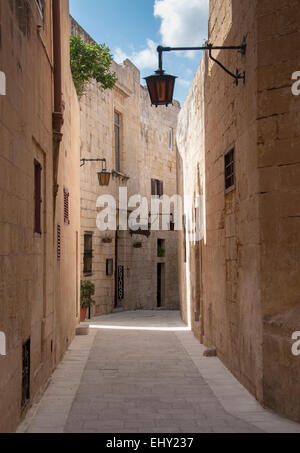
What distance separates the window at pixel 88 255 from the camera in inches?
650

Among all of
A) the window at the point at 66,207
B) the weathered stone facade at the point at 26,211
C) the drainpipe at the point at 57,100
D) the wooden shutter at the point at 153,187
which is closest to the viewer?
the weathered stone facade at the point at 26,211

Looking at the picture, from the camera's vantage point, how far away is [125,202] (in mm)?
20406

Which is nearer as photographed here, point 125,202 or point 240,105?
point 240,105

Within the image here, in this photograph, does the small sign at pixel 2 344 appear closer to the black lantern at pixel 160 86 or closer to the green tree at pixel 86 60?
the black lantern at pixel 160 86

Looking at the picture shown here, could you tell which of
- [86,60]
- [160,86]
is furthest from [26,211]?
[86,60]

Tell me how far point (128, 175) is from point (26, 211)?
15.7 meters

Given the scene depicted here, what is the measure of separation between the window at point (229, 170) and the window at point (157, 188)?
16401mm

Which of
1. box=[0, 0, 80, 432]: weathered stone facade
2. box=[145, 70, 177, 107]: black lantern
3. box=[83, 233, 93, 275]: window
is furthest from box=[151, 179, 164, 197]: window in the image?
box=[145, 70, 177, 107]: black lantern

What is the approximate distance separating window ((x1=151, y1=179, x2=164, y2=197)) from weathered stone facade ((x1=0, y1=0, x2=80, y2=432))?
1573 cm

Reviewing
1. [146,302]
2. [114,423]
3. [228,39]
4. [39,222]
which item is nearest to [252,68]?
[228,39]

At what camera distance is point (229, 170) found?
25.4ft

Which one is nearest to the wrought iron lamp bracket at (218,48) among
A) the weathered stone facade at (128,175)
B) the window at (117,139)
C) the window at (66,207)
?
the window at (66,207)

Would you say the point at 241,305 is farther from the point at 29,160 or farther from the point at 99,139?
the point at 99,139

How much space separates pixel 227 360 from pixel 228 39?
4.66m
